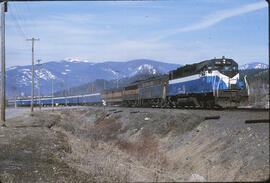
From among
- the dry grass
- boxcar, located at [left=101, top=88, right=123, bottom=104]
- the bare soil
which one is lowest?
the dry grass

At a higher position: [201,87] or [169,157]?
[201,87]

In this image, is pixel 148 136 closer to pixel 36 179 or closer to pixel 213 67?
pixel 213 67

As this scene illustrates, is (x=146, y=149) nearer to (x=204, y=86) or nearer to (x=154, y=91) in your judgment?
(x=204, y=86)

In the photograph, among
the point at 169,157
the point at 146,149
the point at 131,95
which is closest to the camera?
the point at 169,157

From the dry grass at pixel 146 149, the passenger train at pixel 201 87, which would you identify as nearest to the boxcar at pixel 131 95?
the passenger train at pixel 201 87

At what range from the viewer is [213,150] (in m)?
16.8

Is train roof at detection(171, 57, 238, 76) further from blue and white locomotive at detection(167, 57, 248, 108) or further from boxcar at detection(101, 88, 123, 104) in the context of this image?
boxcar at detection(101, 88, 123, 104)

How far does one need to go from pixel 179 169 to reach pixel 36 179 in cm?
755

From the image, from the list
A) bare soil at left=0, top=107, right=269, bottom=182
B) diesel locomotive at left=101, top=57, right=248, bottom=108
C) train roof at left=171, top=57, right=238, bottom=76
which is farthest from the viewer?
train roof at left=171, top=57, right=238, bottom=76

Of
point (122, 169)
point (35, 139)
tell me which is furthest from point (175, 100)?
point (122, 169)

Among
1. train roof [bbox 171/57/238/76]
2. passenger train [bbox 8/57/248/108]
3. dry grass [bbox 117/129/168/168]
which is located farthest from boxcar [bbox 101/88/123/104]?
dry grass [bbox 117/129/168/168]

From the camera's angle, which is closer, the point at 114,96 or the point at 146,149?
the point at 146,149

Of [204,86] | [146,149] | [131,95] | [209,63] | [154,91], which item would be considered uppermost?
[209,63]

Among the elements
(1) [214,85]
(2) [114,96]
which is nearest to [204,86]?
(1) [214,85]
